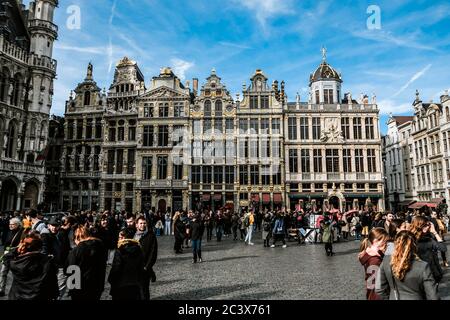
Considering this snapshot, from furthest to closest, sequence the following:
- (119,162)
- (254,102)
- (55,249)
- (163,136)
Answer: (119,162), (163,136), (254,102), (55,249)

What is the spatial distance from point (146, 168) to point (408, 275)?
3630 centimetres

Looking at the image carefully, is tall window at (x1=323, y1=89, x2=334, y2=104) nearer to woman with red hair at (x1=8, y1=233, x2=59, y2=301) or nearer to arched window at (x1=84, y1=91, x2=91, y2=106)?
arched window at (x1=84, y1=91, x2=91, y2=106)

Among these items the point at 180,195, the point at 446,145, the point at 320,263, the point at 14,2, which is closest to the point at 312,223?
the point at 320,263

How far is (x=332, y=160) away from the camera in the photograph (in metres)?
36.9

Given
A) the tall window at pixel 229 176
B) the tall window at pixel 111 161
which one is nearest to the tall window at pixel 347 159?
the tall window at pixel 229 176

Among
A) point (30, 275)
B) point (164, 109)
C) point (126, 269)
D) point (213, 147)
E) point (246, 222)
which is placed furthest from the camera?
point (164, 109)

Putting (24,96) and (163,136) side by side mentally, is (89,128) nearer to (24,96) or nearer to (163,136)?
(24,96)

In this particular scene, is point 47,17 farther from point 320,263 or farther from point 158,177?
point 320,263

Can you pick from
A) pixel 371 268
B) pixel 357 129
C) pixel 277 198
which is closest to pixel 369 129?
pixel 357 129

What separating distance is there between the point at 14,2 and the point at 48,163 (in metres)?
18.4

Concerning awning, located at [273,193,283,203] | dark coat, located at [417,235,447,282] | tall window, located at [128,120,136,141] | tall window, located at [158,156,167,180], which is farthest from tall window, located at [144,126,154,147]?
dark coat, located at [417,235,447,282]

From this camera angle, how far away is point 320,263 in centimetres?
1091

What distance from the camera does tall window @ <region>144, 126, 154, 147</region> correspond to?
125ft

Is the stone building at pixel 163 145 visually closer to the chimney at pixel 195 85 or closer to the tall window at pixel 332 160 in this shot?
the chimney at pixel 195 85
